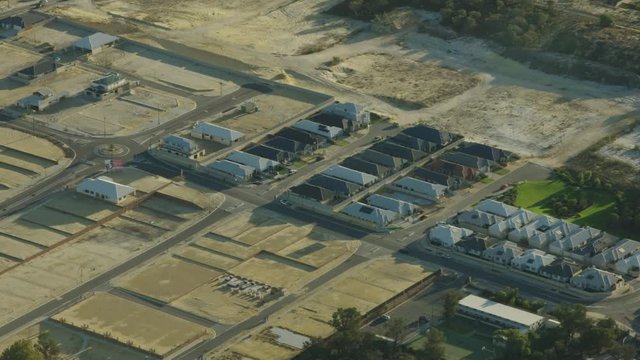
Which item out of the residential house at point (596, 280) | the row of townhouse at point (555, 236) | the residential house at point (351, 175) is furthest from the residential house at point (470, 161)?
the residential house at point (596, 280)

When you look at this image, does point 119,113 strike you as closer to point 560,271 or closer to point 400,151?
point 400,151

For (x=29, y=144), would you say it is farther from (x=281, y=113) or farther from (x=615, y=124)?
(x=615, y=124)

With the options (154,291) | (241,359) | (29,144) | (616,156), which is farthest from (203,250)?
(616,156)

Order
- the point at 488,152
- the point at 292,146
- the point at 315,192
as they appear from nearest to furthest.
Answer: the point at 315,192
the point at 488,152
the point at 292,146

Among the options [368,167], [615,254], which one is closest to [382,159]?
[368,167]

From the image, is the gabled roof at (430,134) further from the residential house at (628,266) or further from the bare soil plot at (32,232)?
the bare soil plot at (32,232)

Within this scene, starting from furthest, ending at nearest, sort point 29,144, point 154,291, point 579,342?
1. point 29,144
2. point 154,291
3. point 579,342
